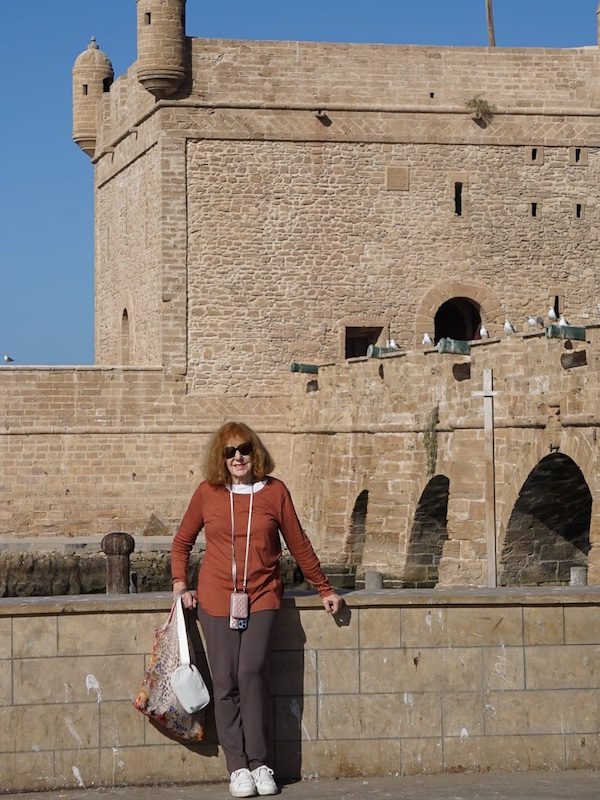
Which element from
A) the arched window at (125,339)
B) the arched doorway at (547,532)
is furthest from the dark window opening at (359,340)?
the arched doorway at (547,532)

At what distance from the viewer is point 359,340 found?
27.5m

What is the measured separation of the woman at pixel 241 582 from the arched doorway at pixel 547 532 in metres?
12.5

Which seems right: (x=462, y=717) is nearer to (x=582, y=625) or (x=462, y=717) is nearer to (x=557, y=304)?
(x=582, y=625)

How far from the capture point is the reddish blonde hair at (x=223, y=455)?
6156 millimetres

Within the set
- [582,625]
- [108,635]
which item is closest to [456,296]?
[582,625]

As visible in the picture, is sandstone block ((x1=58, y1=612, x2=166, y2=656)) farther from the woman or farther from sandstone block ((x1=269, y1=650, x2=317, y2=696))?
sandstone block ((x1=269, y1=650, x2=317, y2=696))

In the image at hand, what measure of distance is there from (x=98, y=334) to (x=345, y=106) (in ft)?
25.4

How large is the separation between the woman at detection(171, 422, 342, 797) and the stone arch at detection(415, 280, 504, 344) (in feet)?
69.0

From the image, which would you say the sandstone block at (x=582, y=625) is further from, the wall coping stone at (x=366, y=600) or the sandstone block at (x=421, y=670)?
the sandstone block at (x=421, y=670)

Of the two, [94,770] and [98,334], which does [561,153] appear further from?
[94,770]

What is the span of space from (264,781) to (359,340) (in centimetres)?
2171

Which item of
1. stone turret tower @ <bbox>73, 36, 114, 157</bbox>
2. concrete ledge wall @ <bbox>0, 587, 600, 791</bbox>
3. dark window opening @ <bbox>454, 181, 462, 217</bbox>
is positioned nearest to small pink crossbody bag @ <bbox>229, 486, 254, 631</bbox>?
concrete ledge wall @ <bbox>0, 587, 600, 791</bbox>

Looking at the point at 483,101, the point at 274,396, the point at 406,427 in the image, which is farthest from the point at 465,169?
the point at 406,427

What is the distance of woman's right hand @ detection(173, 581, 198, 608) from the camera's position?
6.04 metres
